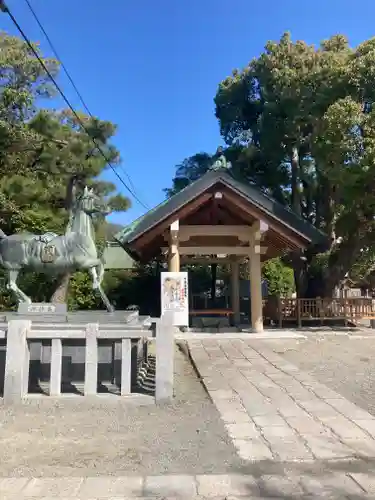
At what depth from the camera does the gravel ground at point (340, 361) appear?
679 centimetres

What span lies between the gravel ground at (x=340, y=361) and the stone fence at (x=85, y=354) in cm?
260

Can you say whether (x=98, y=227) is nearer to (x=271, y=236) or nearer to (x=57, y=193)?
(x=57, y=193)

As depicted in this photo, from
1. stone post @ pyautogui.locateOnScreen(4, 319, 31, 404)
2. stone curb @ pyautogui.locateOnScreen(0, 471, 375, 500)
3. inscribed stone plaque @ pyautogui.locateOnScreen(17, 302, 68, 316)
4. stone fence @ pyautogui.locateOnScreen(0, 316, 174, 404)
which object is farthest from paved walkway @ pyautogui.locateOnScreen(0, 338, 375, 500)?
inscribed stone plaque @ pyautogui.locateOnScreen(17, 302, 68, 316)

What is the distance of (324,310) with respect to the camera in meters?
16.4

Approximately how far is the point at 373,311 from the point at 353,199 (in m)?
4.72

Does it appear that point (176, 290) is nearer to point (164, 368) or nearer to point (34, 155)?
point (164, 368)

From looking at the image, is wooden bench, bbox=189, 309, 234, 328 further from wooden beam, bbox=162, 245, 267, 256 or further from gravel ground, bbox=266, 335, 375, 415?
gravel ground, bbox=266, 335, 375, 415

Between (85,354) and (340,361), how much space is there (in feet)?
18.1

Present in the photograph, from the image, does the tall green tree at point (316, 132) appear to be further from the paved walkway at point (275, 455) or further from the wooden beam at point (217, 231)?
the paved walkway at point (275, 455)

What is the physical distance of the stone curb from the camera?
3.32 meters

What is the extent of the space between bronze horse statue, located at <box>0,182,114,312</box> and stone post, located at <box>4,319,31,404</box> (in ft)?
6.97

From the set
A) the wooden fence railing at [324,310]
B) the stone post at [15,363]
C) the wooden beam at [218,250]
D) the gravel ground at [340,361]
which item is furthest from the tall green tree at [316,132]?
the stone post at [15,363]

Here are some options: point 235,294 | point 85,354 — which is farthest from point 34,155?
point 85,354

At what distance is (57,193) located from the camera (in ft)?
56.4
